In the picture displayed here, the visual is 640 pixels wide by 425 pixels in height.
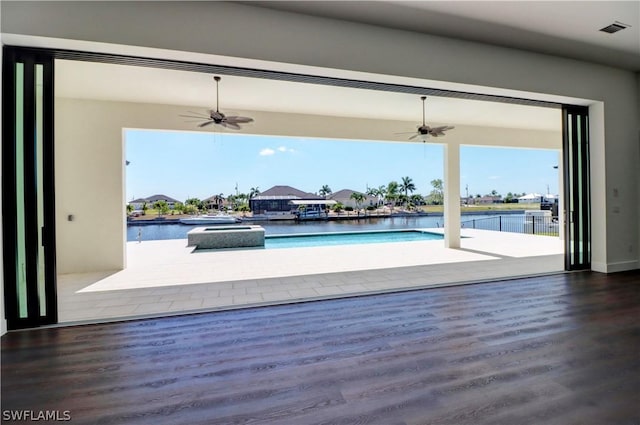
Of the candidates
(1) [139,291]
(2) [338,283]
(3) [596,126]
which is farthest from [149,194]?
(3) [596,126]

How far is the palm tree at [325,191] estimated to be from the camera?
22.4m

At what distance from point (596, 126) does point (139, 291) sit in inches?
276

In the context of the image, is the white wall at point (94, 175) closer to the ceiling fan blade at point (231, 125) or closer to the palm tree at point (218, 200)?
the ceiling fan blade at point (231, 125)

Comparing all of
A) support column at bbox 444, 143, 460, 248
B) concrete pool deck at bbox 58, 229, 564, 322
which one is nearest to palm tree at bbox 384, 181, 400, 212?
support column at bbox 444, 143, 460, 248

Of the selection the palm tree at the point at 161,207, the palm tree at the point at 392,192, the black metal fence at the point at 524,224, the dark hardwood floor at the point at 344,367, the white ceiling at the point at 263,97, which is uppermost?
the white ceiling at the point at 263,97

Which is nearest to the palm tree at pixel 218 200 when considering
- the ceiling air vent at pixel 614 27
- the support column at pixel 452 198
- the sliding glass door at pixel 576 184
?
the support column at pixel 452 198

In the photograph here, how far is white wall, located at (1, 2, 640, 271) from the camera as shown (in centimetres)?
280

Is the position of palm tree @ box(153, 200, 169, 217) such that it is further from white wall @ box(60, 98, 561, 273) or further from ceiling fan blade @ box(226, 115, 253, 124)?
ceiling fan blade @ box(226, 115, 253, 124)

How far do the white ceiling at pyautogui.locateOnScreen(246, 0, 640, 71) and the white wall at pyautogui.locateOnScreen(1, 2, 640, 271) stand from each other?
12 cm

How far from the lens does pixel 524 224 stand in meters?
11.3

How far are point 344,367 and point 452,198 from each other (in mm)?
6711

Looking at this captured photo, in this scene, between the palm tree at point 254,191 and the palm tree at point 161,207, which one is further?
the palm tree at point 254,191

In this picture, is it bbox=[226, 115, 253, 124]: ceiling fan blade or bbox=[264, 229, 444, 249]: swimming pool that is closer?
bbox=[226, 115, 253, 124]: ceiling fan blade

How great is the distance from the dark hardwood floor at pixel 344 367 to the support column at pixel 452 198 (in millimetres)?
4504
